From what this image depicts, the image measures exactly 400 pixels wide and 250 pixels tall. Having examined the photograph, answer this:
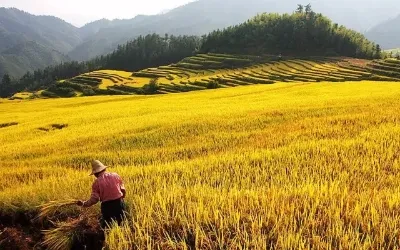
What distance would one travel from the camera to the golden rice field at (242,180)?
5152 millimetres

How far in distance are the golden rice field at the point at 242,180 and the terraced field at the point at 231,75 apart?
57379 mm

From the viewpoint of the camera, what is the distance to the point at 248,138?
47.4 ft

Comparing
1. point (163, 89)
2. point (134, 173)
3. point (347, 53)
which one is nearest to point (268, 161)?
point (134, 173)

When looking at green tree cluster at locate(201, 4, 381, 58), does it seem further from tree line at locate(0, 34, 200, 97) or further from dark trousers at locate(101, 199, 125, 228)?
dark trousers at locate(101, 199, 125, 228)

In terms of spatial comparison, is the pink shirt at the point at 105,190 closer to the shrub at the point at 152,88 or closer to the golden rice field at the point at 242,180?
the golden rice field at the point at 242,180

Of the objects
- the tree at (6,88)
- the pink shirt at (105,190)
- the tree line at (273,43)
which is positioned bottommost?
the tree at (6,88)

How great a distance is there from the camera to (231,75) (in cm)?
9025

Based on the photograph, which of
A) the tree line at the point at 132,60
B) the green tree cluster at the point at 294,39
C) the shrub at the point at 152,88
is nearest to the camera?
the shrub at the point at 152,88

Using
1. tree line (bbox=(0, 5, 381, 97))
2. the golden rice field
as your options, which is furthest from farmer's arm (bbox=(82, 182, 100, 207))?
tree line (bbox=(0, 5, 381, 97))

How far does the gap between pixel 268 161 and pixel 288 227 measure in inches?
184

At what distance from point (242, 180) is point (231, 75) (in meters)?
83.3

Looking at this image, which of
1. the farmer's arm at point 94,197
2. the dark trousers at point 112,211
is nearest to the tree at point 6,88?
the farmer's arm at point 94,197

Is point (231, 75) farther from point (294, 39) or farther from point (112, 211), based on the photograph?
point (112, 211)

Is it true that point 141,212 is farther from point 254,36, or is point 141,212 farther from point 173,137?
point 254,36
